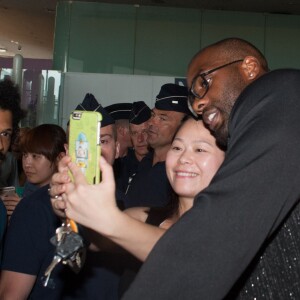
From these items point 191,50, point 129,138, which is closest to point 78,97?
point 191,50

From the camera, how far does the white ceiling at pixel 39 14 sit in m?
9.14

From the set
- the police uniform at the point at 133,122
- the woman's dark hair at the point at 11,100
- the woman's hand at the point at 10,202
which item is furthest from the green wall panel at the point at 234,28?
the woman's dark hair at the point at 11,100

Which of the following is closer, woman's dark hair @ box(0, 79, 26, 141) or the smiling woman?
woman's dark hair @ box(0, 79, 26, 141)

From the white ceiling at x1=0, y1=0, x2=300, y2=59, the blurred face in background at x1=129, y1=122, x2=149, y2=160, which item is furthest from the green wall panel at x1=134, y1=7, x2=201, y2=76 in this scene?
the blurred face in background at x1=129, y1=122, x2=149, y2=160

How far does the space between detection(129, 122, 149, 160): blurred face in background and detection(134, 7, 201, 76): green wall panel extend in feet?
14.1

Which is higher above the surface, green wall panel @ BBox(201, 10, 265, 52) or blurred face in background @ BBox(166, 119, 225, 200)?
green wall panel @ BBox(201, 10, 265, 52)

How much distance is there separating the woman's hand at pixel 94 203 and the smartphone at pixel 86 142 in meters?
0.04

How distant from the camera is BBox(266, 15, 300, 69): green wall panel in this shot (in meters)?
9.12

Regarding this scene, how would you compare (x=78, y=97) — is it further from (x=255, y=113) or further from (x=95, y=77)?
(x=255, y=113)

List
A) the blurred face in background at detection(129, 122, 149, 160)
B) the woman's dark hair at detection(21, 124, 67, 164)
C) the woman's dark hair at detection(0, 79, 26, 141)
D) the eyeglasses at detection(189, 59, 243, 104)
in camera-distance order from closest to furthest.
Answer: the eyeglasses at detection(189, 59, 243, 104), the woman's dark hair at detection(0, 79, 26, 141), the woman's dark hair at detection(21, 124, 67, 164), the blurred face in background at detection(129, 122, 149, 160)

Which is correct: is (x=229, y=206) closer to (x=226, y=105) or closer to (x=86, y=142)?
(x=86, y=142)

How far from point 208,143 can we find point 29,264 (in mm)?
878

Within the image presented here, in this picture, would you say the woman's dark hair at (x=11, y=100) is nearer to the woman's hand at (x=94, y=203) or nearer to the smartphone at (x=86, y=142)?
the smartphone at (x=86, y=142)

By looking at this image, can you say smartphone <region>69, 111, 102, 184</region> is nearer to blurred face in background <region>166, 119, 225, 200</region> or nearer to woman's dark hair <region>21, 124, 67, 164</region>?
blurred face in background <region>166, 119, 225, 200</region>
